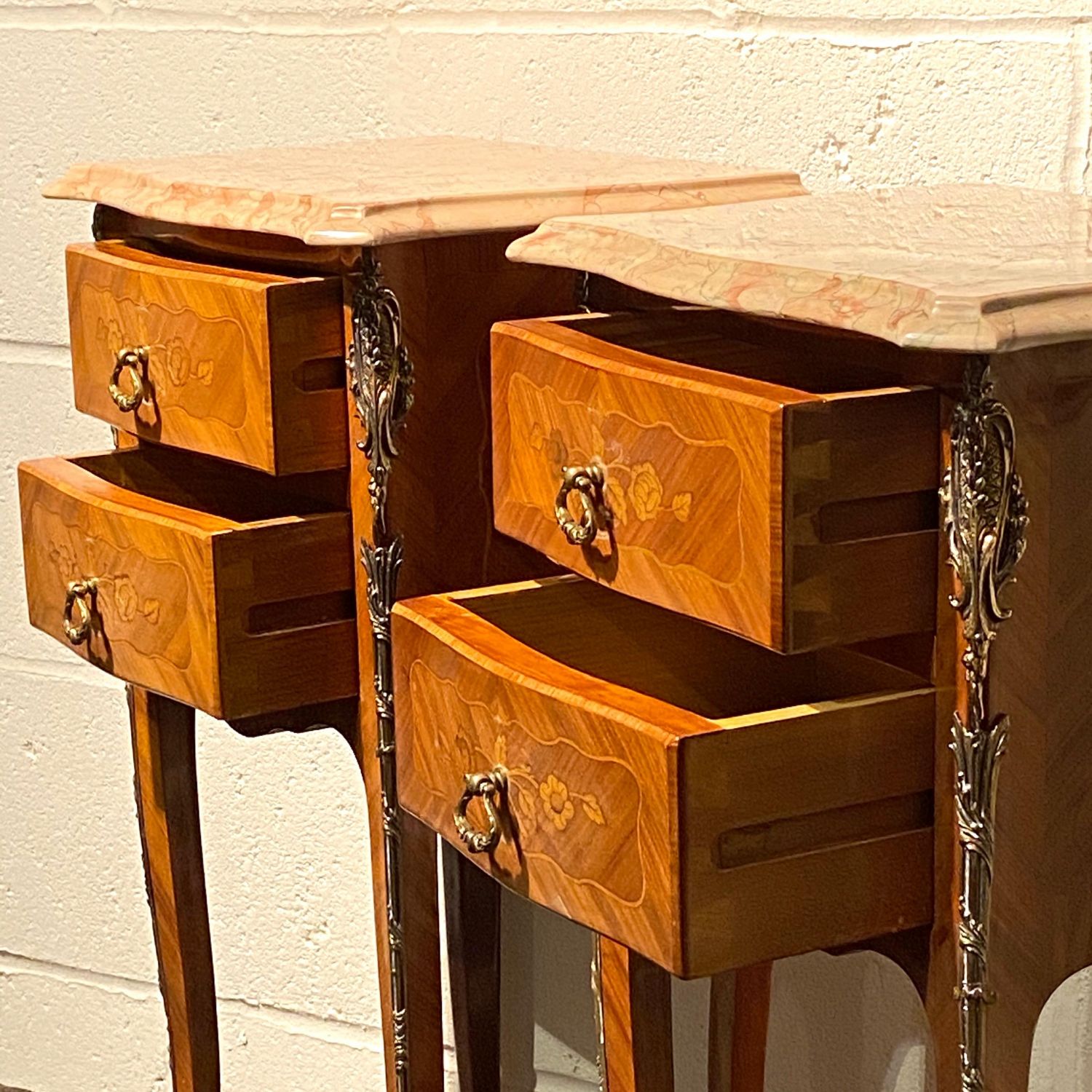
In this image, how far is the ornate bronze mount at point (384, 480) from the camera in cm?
127

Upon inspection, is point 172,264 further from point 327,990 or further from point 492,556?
point 327,990

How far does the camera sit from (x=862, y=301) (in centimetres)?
94

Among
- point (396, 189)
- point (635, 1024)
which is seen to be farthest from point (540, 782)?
point (396, 189)

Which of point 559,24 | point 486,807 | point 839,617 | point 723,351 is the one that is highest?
point 559,24

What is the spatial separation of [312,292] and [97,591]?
28 cm

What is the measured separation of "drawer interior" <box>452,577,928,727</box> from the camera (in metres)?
1.20

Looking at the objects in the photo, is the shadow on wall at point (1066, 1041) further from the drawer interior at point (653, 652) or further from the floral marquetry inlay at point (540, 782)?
the floral marquetry inlay at point (540, 782)

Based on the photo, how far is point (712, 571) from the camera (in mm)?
1008

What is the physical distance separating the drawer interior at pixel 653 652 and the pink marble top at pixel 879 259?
207 millimetres

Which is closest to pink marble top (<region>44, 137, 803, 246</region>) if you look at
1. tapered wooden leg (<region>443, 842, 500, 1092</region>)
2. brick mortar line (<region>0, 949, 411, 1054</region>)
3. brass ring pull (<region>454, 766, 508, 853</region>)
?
brass ring pull (<region>454, 766, 508, 853</region>)

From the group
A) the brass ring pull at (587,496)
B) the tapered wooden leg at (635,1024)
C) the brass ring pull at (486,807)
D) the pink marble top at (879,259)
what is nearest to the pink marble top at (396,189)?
the pink marble top at (879,259)

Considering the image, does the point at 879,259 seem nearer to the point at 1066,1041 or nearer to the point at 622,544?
the point at 622,544

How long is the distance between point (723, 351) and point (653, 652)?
21 centimetres

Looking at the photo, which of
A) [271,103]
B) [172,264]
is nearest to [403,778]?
[172,264]
